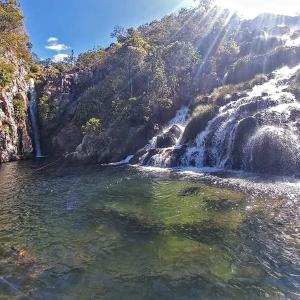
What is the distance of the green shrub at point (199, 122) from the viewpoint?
46.7 meters

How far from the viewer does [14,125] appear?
67.6 m

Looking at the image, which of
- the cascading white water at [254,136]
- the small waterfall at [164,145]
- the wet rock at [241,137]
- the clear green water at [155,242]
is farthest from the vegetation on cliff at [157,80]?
the clear green water at [155,242]

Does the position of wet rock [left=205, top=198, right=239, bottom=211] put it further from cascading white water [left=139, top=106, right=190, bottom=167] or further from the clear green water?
cascading white water [left=139, top=106, right=190, bottom=167]

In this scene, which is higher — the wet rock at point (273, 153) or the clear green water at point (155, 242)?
the wet rock at point (273, 153)

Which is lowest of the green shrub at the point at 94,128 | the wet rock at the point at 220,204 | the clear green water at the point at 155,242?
the clear green water at the point at 155,242

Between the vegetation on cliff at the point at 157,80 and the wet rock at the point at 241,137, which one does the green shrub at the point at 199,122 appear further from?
the wet rock at the point at 241,137

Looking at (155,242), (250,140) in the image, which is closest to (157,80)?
(250,140)

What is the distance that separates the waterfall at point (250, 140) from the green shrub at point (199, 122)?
98cm

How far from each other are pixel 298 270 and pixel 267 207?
8227 millimetres

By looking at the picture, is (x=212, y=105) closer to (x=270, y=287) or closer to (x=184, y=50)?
(x=184, y=50)

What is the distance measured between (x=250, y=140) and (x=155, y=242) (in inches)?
838

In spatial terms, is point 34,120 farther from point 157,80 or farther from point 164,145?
point 164,145

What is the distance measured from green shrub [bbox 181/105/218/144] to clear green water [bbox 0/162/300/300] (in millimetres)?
15124

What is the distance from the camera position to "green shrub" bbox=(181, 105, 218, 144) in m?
46.7
